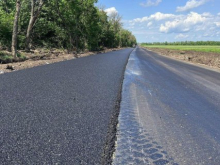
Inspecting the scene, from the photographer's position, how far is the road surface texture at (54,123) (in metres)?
2.55

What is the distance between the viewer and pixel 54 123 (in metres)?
3.56

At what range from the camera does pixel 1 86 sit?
600 cm

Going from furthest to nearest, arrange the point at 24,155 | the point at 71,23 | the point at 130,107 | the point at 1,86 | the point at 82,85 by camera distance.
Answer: the point at 71,23 → the point at 82,85 → the point at 1,86 → the point at 130,107 → the point at 24,155

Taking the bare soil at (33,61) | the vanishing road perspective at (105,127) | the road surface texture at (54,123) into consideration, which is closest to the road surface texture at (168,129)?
the vanishing road perspective at (105,127)

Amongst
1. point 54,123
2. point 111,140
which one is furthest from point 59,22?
point 111,140

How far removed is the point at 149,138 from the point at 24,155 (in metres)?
1.71

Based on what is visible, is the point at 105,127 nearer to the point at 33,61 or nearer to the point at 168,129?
the point at 168,129

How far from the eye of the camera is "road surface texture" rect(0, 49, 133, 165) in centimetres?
255

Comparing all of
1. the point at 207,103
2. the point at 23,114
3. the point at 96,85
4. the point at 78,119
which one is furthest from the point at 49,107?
the point at 207,103

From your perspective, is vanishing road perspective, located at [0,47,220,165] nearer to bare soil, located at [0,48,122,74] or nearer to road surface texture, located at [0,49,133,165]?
road surface texture, located at [0,49,133,165]

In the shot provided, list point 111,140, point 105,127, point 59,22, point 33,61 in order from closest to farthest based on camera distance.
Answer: point 111,140
point 105,127
point 33,61
point 59,22

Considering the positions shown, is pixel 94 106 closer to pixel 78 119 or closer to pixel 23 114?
pixel 78 119

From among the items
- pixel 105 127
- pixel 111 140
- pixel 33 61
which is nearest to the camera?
pixel 111 140

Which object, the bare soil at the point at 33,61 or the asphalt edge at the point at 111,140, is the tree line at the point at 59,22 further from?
the asphalt edge at the point at 111,140
